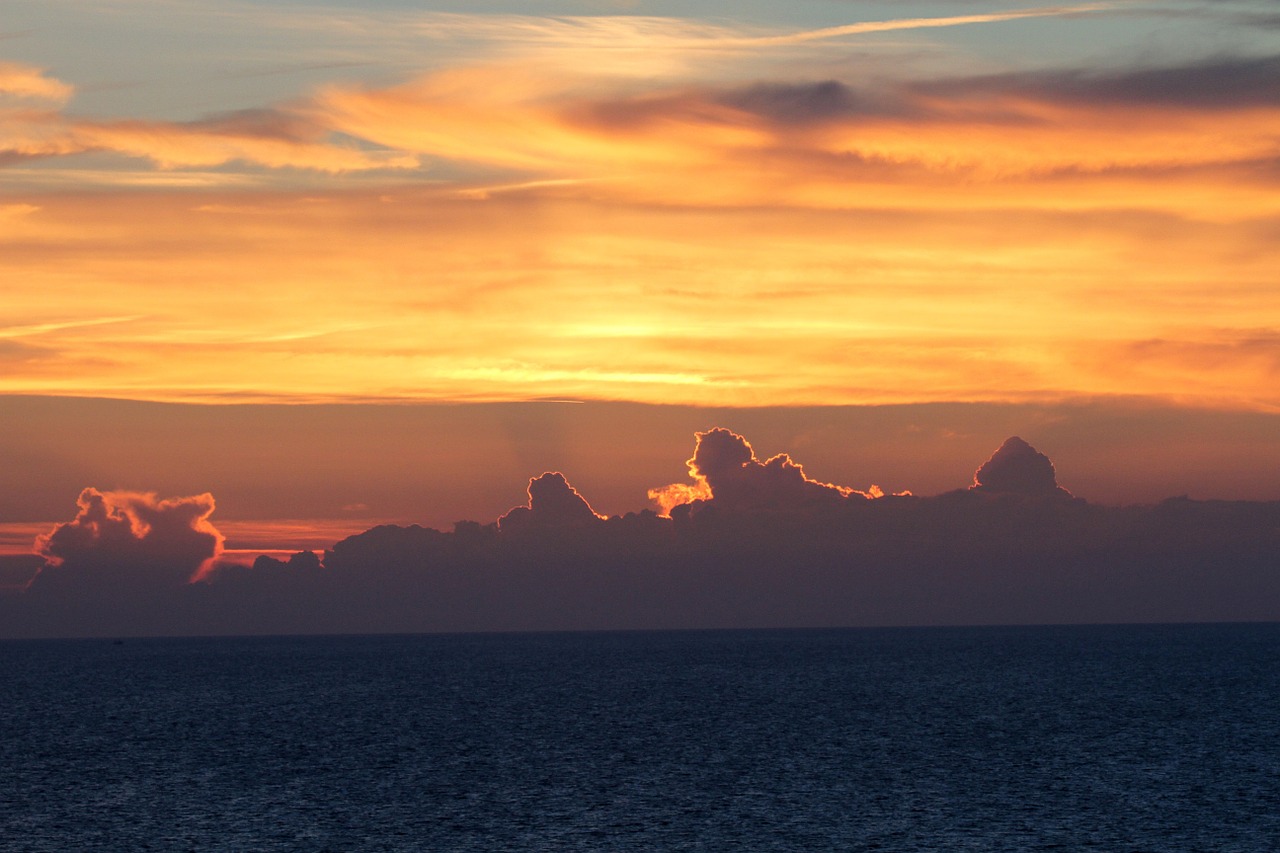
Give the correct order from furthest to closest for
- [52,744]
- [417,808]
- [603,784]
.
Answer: [52,744]
[603,784]
[417,808]

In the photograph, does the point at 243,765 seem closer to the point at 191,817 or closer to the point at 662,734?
the point at 191,817

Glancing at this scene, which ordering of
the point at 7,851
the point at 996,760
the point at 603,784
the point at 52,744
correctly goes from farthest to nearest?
the point at 52,744 → the point at 996,760 → the point at 603,784 → the point at 7,851

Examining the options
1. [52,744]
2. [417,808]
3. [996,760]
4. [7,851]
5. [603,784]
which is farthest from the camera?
[52,744]

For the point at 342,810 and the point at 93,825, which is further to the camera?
the point at 342,810

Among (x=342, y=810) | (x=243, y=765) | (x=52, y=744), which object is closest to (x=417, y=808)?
(x=342, y=810)

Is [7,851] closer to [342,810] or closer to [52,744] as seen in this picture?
[342,810]

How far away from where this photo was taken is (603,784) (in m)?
115

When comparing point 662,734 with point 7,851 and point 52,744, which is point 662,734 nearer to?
point 52,744

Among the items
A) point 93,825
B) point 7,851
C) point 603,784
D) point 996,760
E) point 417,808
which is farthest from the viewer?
point 996,760

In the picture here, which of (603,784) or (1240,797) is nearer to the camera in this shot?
(1240,797)

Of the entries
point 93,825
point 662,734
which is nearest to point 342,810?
point 93,825

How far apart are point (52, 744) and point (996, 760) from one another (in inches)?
3925

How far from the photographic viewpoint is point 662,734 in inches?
6309

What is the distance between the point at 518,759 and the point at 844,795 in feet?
120
